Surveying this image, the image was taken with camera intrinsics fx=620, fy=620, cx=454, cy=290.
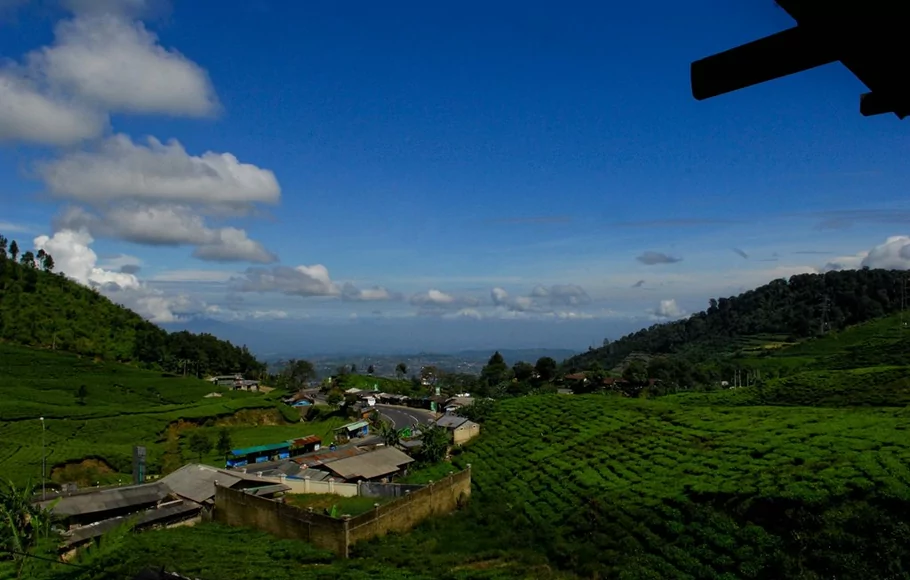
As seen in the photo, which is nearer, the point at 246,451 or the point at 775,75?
the point at 775,75

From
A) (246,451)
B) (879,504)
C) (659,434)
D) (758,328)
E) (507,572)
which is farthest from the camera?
(758,328)

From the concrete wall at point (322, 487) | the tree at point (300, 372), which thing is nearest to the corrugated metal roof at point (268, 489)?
the concrete wall at point (322, 487)

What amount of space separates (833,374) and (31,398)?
66040 millimetres

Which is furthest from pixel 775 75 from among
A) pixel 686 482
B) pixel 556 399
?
pixel 556 399

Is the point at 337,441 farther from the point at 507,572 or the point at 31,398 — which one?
the point at 507,572

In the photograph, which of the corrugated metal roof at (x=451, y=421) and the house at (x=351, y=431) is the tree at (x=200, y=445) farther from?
the corrugated metal roof at (x=451, y=421)

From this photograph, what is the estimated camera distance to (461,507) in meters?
33.2

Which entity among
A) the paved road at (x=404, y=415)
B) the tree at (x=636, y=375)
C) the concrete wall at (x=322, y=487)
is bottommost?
the concrete wall at (x=322, y=487)

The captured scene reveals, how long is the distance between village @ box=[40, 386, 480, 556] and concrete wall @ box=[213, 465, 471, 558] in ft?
0.29

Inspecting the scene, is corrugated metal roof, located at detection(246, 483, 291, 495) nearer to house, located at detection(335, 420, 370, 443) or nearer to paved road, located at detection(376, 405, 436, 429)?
house, located at detection(335, 420, 370, 443)

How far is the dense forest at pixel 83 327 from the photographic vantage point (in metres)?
72.7

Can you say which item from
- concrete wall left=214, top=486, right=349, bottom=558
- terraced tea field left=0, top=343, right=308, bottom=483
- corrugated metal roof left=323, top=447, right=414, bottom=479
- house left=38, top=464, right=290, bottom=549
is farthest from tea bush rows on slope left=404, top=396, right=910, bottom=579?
terraced tea field left=0, top=343, right=308, bottom=483

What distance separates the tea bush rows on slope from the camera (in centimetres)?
2045

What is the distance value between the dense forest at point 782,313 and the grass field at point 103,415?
48.1 meters
